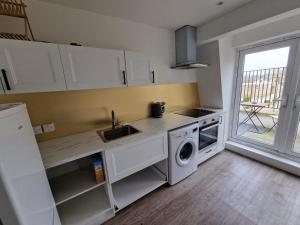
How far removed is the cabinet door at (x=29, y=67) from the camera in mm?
1153

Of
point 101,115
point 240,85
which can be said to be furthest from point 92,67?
point 240,85

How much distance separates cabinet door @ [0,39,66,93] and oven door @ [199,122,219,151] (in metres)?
2.10

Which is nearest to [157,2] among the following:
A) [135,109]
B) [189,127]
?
[135,109]

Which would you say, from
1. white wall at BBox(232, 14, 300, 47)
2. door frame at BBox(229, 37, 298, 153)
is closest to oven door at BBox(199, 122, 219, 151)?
door frame at BBox(229, 37, 298, 153)

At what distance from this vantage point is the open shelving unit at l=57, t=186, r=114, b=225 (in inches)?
59.1

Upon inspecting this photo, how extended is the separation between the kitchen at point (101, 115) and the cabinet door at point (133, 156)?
12 millimetres

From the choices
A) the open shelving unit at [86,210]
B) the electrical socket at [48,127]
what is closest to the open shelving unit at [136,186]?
the open shelving unit at [86,210]

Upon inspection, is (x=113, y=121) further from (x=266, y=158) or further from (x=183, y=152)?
(x=266, y=158)

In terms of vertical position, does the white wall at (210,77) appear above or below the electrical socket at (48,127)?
above

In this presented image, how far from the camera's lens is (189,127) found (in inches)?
81.6

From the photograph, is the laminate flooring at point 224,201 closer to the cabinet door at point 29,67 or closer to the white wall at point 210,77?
the white wall at point 210,77

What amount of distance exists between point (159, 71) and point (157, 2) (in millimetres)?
899

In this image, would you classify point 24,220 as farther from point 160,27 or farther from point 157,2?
point 160,27

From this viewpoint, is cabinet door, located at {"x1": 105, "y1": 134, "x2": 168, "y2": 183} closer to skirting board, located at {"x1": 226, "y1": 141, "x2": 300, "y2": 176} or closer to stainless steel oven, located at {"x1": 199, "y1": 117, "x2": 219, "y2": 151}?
stainless steel oven, located at {"x1": 199, "y1": 117, "x2": 219, "y2": 151}
